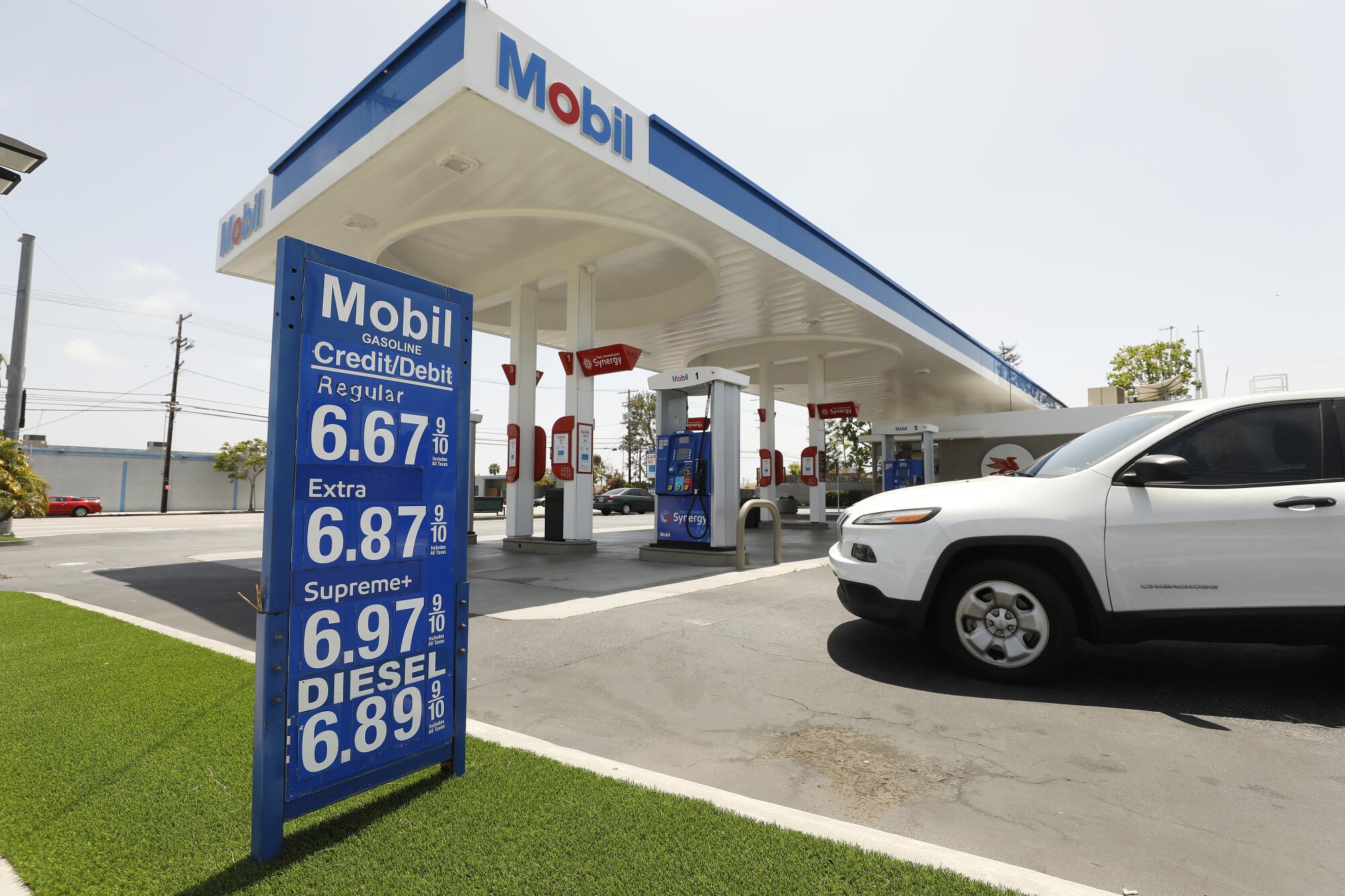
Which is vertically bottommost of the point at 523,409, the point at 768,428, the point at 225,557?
the point at 225,557

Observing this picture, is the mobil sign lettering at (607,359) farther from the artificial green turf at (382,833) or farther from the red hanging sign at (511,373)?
the artificial green turf at (382,833)

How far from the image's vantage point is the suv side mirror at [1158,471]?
3654 mm

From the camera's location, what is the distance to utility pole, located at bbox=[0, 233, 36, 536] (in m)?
17.0

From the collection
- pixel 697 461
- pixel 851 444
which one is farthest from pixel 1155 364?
pixel 697 461

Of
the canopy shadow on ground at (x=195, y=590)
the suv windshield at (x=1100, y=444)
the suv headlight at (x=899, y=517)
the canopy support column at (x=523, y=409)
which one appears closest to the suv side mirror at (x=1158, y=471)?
the suv windshield at (x=1100, y=444)

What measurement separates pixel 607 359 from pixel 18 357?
17.1m

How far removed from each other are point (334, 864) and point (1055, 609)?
12.5 feet

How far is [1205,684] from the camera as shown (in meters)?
3.98

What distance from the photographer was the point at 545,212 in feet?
33.5

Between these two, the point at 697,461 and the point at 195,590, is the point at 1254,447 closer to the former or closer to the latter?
the point at 697,461

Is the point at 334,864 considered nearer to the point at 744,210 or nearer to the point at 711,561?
the point at 711,561

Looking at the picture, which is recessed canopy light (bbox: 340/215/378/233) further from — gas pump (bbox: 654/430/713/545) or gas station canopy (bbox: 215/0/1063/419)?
gas pump (bbox: 654/430/713/545)

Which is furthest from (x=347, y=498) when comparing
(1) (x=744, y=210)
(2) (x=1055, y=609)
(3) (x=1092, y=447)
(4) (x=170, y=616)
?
(1) (x=744, y=210)

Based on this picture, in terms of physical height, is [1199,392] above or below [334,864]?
above
